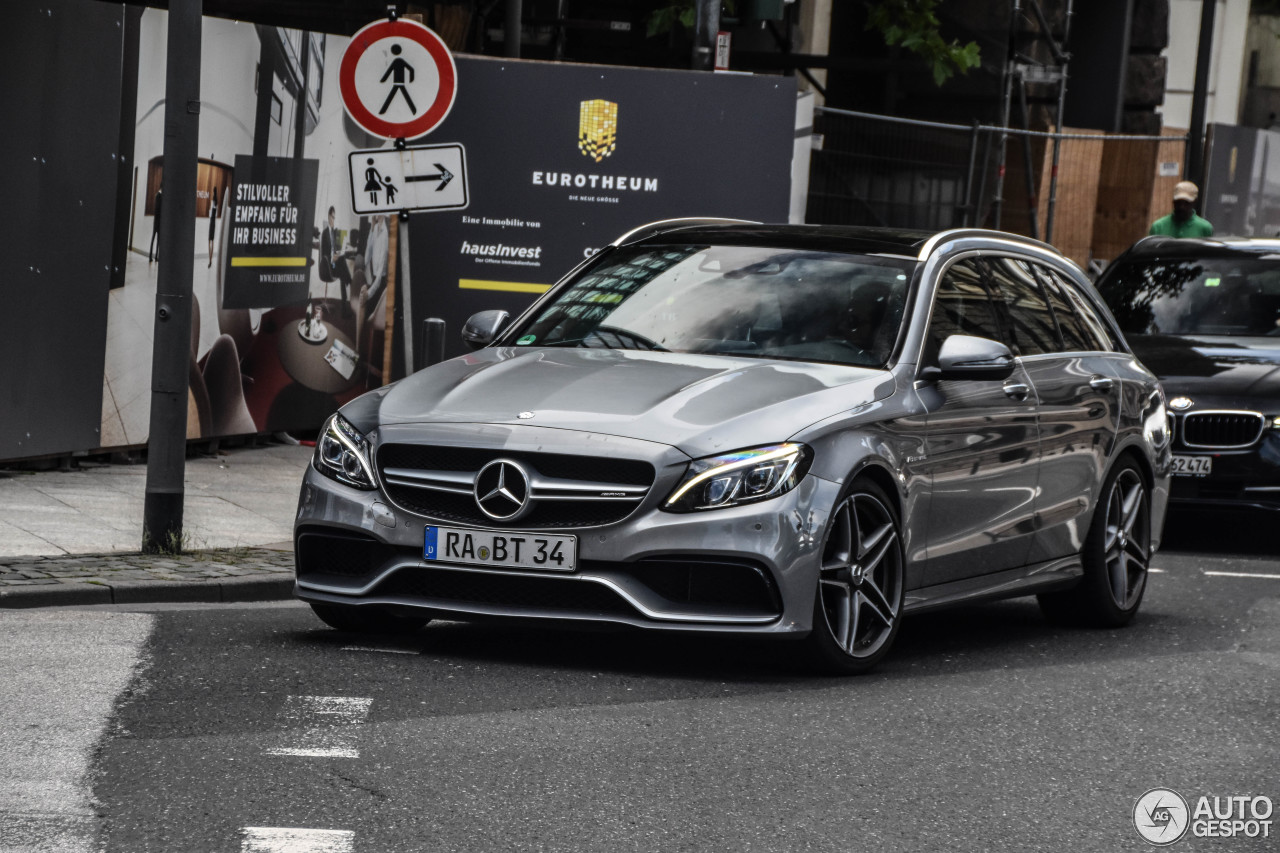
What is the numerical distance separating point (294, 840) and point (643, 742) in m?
1.41

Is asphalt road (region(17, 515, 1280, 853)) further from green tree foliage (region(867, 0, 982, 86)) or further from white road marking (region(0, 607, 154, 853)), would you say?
green tree foliage (region(867, 0, 982, 86))

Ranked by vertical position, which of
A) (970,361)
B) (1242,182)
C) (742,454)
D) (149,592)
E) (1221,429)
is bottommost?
(149,592)

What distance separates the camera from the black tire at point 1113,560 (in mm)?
9094

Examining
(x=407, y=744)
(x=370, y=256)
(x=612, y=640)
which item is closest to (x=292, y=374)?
(x=370, y=256)

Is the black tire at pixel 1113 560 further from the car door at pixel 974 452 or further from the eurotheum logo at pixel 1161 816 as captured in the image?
the eurotheum logo at pixel 1161 816

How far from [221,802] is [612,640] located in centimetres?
285

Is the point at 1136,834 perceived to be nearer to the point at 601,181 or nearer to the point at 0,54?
the point at 0,54

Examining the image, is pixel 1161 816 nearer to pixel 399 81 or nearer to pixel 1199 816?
pixel 1199 816

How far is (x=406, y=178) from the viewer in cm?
1152

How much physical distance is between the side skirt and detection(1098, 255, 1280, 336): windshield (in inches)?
197

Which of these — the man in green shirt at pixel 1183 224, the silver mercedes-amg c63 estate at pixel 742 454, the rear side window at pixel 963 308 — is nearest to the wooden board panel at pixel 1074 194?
the man in green shirt at pixel 1183 224

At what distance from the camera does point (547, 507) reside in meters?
6.89

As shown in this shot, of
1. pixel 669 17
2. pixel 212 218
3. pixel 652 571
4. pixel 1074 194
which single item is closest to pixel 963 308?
pixel 652 571

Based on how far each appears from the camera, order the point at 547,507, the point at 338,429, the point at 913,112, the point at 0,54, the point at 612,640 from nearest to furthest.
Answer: the point at 547,507
the point at 338,429
the point at 612,640
the point at 0,54
the point at 913,112
